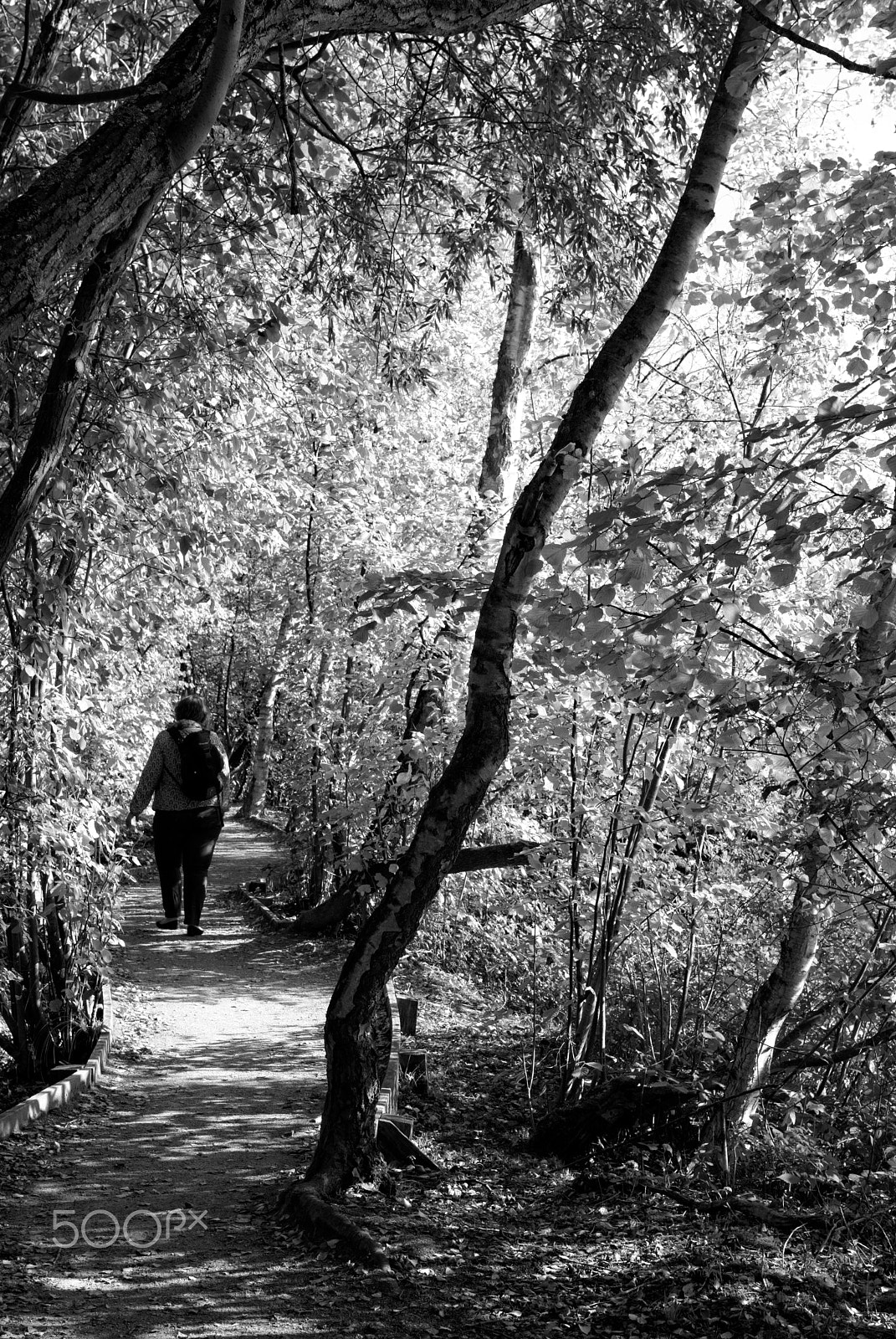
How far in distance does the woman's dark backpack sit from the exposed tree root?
4463mm

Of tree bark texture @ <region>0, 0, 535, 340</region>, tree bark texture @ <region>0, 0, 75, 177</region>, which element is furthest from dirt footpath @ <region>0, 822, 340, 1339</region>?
tree bark texture @ <region>0, 0, 75, 177</region>

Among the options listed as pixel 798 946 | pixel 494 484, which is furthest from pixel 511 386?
pixel 798 946

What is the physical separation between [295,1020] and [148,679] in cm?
491

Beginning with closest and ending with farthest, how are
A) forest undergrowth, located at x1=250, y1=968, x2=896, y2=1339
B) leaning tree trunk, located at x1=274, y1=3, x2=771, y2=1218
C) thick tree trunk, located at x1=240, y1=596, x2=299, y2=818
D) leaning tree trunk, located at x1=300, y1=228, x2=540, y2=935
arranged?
1. forest undergrowth, located at x1=250, y1=968, x2=896, y2=1339
2. leaning tree trunk, located at x1=274, y1=3, x2=771, y2=1218
3. leaning tree trunk, located at x1=300, y1=228, x2=540, y2=935
4. thick tree trunk, located at x1=240, y1=596, x2=299, y2=818

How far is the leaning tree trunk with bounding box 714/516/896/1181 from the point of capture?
3844 millimetres

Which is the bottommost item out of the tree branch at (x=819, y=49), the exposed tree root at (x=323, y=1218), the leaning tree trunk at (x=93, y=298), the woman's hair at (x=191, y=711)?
the exposed tree root at (x=323, y=1218)

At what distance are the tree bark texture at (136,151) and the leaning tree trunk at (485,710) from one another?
1782 mm

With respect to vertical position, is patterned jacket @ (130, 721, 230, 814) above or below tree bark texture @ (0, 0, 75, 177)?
below

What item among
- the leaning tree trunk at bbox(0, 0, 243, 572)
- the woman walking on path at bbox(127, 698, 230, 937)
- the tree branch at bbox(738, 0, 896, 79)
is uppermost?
the tree branch at bbox(738, 0, 896, 79)

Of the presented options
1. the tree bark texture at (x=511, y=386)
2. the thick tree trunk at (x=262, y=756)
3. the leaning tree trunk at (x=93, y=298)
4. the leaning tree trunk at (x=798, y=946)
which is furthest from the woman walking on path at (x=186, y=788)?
the thick tree trunk at (x=262, y=756)

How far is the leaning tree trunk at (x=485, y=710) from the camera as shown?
4.71 metres

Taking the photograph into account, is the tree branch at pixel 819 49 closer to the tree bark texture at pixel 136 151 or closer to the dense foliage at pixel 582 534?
the dense foliage at pixel 582 534

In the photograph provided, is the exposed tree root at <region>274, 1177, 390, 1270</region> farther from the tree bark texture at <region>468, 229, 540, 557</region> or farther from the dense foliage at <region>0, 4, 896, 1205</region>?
the tree bark texture at <region>468, 229, 540, 557</region>

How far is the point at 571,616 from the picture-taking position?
405cm
